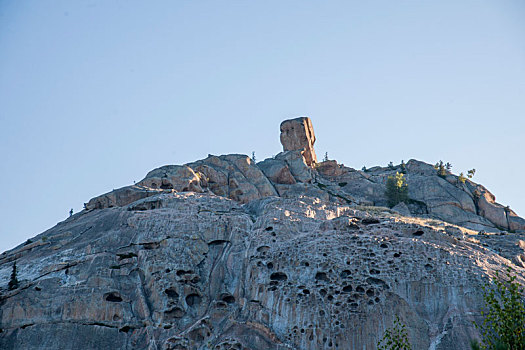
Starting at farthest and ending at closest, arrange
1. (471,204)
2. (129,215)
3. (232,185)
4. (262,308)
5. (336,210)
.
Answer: (471,204), (232,185), (336,210), (129,215), (262,308)

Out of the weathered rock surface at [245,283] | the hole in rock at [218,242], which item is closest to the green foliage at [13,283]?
the weathered rock surface at [245,283]

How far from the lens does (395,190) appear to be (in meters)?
98.6

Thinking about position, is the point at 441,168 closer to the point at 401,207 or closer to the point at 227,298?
the point at 401,207

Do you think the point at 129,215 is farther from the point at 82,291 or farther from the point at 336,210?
the point at 336,210

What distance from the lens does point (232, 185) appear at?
88062mm

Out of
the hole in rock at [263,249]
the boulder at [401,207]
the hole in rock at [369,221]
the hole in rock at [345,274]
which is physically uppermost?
the boulder at [401,207]

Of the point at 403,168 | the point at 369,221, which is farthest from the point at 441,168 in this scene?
the point at 369,221

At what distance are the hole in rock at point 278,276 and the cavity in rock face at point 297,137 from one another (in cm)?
6096

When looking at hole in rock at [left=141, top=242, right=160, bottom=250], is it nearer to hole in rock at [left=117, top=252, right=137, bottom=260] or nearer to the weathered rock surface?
the weathered rock surface

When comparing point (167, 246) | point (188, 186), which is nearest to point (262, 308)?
point (167, 246)

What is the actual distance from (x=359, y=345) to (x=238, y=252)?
15055 millimetres

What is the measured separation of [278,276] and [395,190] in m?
49.8

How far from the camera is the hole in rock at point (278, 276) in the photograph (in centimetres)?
5234

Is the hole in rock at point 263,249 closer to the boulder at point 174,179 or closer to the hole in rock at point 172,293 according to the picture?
the hole in rock at point 172,293
